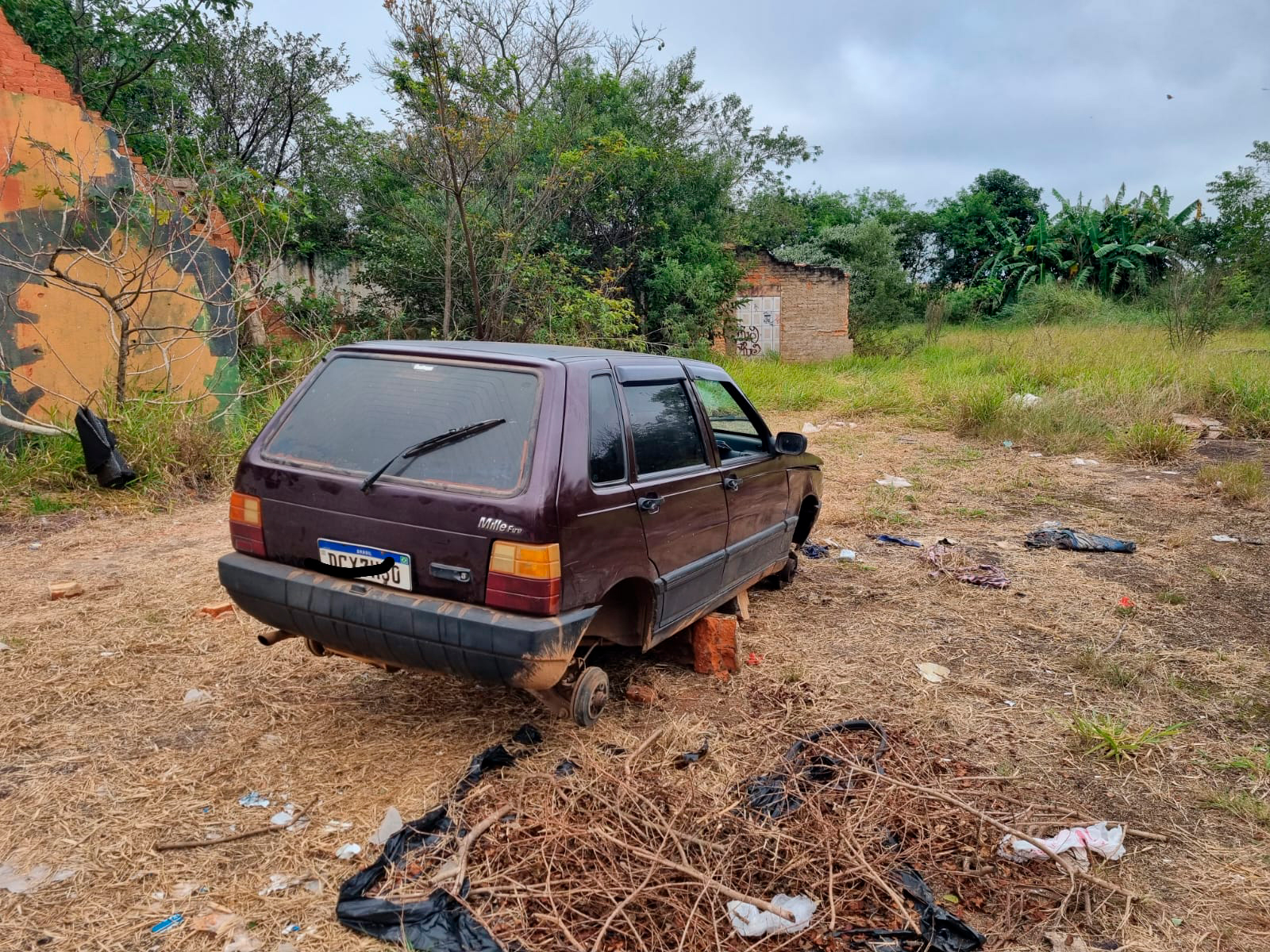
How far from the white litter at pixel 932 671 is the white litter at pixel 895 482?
15.1 ft

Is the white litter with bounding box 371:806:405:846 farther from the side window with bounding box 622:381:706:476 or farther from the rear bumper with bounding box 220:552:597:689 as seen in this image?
the side window with bounding box 622:381:706:476

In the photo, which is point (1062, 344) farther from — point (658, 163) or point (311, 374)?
point (311, 374)

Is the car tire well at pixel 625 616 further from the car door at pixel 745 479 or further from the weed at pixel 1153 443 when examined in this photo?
the weed at pixel 1153 443

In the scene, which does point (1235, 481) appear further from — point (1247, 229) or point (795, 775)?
point (1247, 229)

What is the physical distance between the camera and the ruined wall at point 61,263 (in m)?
7.66

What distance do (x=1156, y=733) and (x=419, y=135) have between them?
1058 centimetres

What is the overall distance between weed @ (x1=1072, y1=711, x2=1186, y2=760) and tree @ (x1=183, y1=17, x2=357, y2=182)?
18314mm

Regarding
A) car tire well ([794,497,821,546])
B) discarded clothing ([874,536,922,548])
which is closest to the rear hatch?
car tire well ([794,497,821,546])

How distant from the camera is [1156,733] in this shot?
12.3ft

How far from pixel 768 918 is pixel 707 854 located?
0.91 feet

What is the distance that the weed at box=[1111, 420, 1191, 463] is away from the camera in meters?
10.3

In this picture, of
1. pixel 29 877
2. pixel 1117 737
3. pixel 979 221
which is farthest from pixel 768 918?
pixel 979 221

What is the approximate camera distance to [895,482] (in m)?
9.19

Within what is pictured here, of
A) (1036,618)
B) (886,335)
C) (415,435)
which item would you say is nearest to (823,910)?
(415,435)
